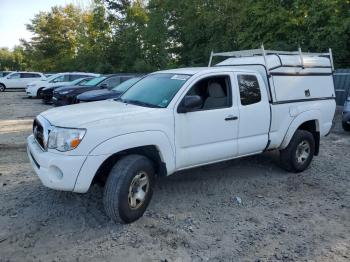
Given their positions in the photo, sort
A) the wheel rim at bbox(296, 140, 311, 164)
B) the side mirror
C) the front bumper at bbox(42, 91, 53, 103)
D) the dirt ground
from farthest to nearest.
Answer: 1. the front bumper at bbox(42, 91, 53, 103)
2. the wheel rim at bbox(296, 140, 311, 164)
3. the side mirror
4. the dirt ground

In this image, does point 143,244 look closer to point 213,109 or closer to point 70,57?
point 213,109

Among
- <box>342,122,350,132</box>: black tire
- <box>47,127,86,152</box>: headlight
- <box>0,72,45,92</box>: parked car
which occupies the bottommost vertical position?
<box>342,122,350,132</box>: black tire

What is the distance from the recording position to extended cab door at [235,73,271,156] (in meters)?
5.23

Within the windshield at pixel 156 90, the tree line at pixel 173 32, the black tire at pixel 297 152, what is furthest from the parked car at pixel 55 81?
the black tire at pixel 297 152

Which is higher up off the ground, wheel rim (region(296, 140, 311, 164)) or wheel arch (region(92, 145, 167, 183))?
wheel arch (region(92, 145, 167, 183))

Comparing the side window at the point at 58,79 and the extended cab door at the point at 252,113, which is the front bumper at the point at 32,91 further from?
the extended cab door at the point at 252,113

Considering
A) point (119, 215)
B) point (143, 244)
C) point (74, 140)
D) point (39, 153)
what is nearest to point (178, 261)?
point (143, 244)

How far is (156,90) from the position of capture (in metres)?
4.96

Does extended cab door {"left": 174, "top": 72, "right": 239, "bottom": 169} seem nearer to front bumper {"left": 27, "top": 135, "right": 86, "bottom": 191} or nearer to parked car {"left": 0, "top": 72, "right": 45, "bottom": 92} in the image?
front bumper {"left": 27, "top": 135, "right": 86, "bottom": 191}

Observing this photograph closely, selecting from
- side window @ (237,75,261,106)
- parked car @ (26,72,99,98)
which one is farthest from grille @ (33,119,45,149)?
parked car @ (26,72,99,98)

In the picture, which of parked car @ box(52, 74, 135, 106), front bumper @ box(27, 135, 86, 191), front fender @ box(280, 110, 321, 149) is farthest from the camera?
parked car @ box(52, 74, 135, 106)

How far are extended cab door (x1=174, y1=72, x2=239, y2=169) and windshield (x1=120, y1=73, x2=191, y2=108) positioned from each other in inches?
7.6

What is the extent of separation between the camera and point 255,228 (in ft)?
13.9

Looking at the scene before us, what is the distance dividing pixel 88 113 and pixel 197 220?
72.5 inches
